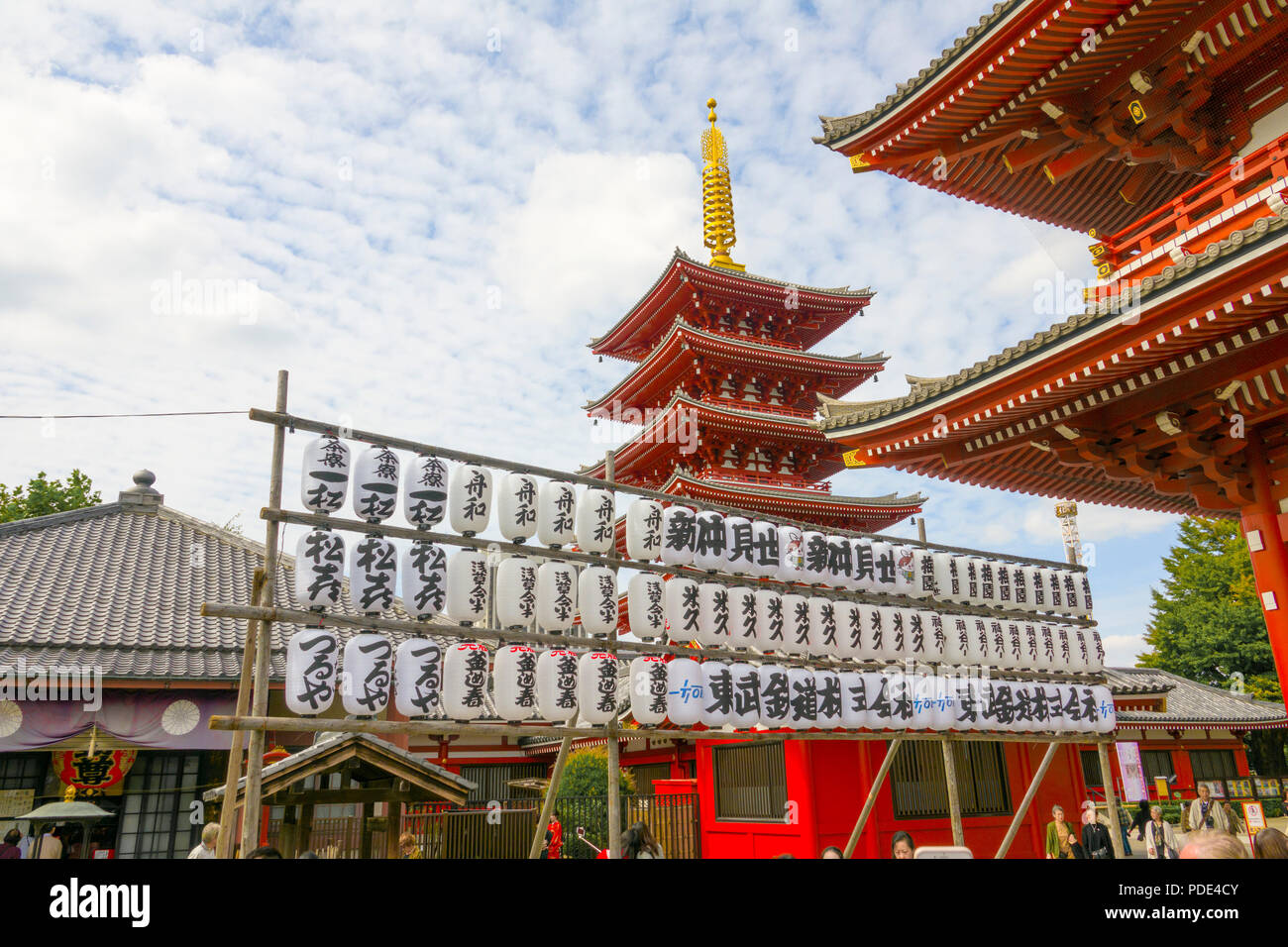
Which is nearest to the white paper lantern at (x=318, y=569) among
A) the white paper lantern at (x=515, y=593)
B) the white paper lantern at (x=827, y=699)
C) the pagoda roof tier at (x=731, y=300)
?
the white paper lantern at (x=515, y=593)

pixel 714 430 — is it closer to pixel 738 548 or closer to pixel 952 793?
pixel 738 548

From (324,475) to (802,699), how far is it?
653cm

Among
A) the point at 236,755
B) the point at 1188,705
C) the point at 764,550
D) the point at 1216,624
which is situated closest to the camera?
the point at 236,755

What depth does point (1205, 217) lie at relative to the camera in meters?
8.38

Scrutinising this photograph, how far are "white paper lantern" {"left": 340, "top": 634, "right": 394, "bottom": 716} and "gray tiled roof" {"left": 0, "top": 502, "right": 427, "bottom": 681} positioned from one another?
4.74 metres

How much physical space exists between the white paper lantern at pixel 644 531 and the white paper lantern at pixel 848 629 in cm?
301

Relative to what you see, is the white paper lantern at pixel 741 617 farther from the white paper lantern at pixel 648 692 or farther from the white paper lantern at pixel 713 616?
the white paper lantern at pixel 648 692

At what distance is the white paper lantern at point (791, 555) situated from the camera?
11.1 m

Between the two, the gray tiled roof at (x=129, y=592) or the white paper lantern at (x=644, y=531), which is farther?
the gray tiled roof at (x=129, y=592)

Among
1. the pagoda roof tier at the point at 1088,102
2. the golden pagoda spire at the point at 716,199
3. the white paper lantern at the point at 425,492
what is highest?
the golden pagoda spire at the point at 716,199

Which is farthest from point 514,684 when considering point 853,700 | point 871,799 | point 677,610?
point 871,799

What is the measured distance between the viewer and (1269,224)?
6680 millimetres
